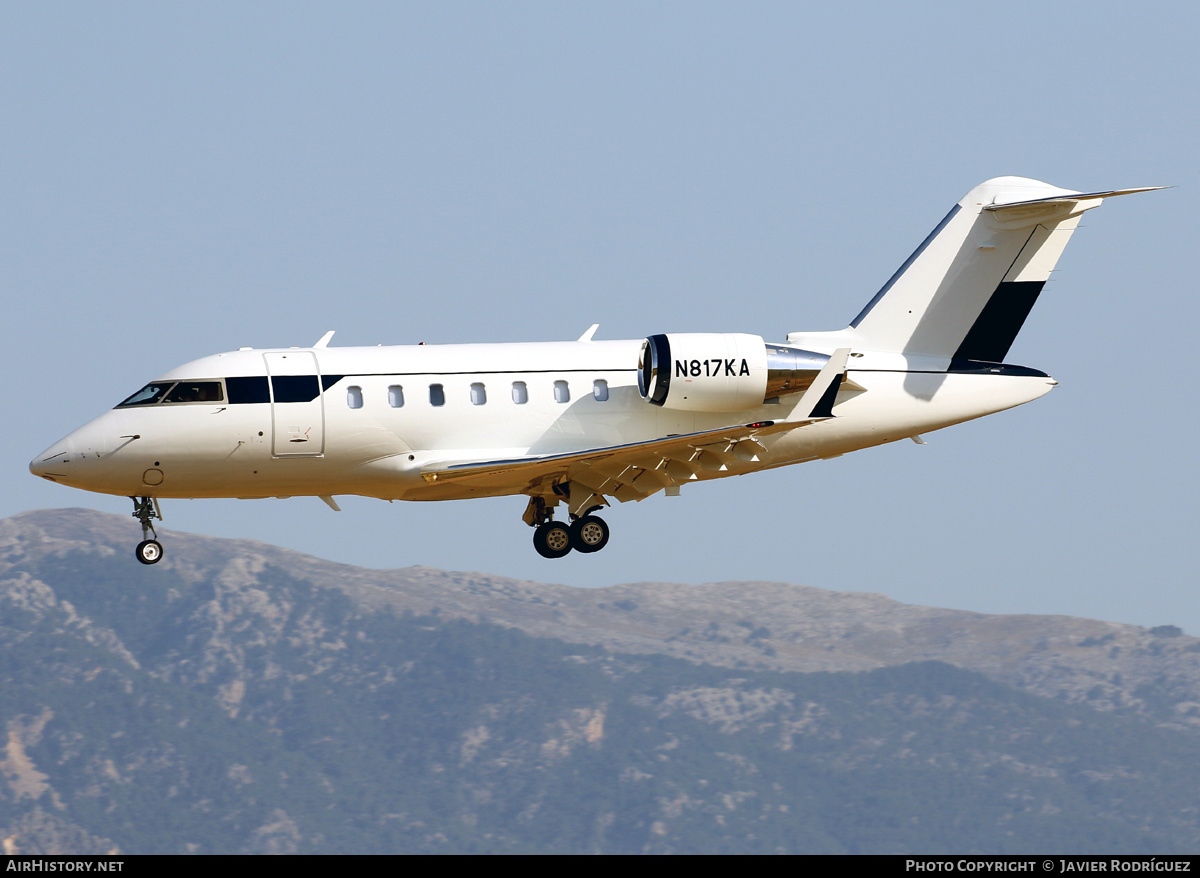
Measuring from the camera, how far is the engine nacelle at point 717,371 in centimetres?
3384

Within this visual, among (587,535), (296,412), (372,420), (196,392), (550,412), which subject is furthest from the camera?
(587,535)

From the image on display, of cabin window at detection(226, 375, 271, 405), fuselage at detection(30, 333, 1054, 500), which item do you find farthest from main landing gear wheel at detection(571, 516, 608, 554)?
cabin window at detection(226, 375, 271, 405)

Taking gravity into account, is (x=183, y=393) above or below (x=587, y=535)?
above

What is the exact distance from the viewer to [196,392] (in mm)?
33188

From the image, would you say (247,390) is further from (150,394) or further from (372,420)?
(372,420)

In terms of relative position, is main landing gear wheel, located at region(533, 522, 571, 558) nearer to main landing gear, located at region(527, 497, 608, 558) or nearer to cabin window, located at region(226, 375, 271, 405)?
main landing gear, located at region(527, 497, 608, 558)

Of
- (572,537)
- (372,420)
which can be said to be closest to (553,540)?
(572,537)

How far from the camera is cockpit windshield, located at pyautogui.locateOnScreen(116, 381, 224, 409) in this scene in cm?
3316

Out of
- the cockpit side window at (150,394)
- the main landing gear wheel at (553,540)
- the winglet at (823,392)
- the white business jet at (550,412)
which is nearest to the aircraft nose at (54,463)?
the white business jet at (550,412)

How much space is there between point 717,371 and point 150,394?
11339 millimetres

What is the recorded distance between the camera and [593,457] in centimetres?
3294

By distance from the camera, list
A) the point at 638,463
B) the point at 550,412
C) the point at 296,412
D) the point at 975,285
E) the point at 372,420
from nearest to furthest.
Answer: the point at 296,412
the point at 372,420
the point at 638,463
the point at 550,412
the point at 975,285
